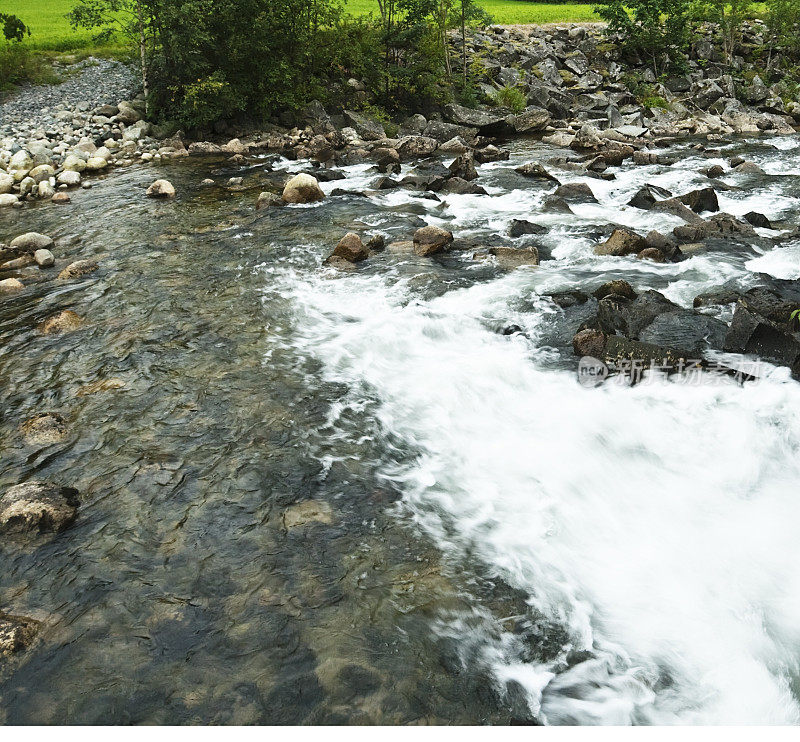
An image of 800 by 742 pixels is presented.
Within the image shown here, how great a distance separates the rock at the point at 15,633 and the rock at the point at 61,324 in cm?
464

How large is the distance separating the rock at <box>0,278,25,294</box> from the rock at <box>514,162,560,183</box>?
11517mm

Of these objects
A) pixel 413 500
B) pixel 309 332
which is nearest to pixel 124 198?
pixel 309 332

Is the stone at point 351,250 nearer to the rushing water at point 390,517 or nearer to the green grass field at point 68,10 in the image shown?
the rushing water at point 390,517

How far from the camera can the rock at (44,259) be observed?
9.88 m

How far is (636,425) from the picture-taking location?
545cm

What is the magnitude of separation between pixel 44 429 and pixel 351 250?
17.8ft

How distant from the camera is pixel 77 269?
9.32 metres

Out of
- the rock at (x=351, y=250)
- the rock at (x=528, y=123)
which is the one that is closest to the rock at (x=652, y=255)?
the rock at (x=351, y=250)

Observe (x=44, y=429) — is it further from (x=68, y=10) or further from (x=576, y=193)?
(x=68, y=10)

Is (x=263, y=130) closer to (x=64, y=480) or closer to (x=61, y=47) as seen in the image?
(x=61, y=47)

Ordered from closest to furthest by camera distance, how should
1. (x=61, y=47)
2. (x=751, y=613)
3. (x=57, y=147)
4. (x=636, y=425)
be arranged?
(x=751, y=613) < (x=636, y=425) < (x=57, y=147) < (x=61, y=47)

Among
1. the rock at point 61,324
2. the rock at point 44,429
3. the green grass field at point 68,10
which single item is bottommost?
the rock at point 61,324

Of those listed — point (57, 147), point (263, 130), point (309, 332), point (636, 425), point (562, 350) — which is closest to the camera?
point (636, 425)

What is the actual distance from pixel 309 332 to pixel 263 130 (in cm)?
1802
